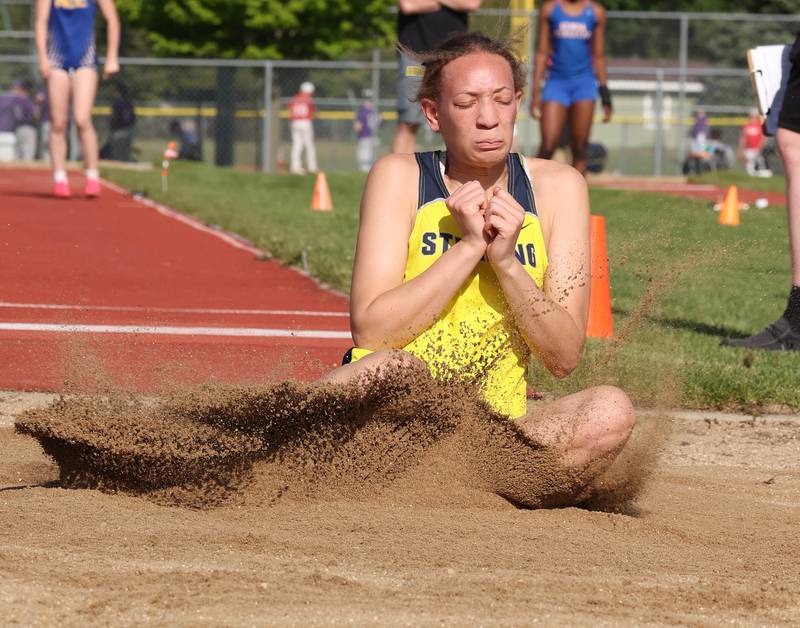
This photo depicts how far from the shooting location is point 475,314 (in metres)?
4.09

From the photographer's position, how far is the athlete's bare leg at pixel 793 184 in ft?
23.6

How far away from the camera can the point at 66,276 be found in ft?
30.0

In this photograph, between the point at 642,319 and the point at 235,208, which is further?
the point at 235,208

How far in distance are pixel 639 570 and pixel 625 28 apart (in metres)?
33.1

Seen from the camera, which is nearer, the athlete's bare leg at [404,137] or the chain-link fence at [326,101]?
the athlete's bare leg at [404,137]

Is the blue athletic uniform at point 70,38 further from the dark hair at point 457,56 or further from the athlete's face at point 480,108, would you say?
the athlete's face at point 480,108

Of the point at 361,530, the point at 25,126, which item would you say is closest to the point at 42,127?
the point at 25,126

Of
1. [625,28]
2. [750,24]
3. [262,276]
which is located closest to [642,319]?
[262,276]

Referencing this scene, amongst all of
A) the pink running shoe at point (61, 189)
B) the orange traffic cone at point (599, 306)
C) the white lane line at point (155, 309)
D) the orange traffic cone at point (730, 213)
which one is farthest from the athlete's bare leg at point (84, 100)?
the orange traffic cone at point (599, 306)

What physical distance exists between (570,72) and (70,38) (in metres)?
4.63

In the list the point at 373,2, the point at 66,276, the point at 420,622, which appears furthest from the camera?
the point at 373,2

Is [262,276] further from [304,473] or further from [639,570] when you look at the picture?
[639,570]

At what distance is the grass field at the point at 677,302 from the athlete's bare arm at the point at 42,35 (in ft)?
7.26

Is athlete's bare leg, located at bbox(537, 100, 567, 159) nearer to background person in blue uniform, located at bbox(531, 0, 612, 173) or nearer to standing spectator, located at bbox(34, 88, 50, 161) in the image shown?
background person in blue uniform, located at bbox(531, 0, 612, 173)
